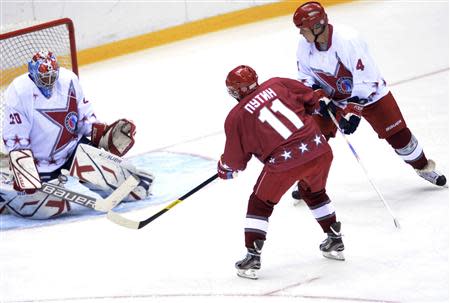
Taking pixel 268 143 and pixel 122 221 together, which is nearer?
pixel 268 143

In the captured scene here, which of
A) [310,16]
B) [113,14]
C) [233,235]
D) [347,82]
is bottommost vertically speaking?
[113,14]

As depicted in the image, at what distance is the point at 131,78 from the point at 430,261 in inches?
151

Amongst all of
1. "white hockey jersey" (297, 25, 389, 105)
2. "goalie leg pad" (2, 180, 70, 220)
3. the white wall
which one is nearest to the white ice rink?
"goalie leg pad" (2, 180, 70, 220)

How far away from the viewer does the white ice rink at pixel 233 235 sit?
3.93 meters

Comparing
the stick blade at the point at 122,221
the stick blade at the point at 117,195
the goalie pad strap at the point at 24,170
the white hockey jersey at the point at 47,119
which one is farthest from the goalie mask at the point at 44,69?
the stick blade at the point at 122,221

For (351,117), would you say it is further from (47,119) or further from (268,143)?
(47,119)

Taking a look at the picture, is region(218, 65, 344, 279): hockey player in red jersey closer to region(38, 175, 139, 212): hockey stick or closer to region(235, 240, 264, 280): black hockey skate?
region(235, 240, 264, 280): black hockey skate

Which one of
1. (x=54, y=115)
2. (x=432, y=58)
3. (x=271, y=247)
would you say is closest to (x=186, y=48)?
(x=432, y=58)

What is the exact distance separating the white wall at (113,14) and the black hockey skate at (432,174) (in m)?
3.51

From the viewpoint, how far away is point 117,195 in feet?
16.0

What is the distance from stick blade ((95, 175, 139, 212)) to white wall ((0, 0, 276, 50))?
2772mm

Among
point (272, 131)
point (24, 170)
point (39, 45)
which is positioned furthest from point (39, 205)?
point (272, 131)

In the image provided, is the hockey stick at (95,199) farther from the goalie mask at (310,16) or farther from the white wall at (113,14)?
the white wall at (113,14)

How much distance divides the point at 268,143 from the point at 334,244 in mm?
497
